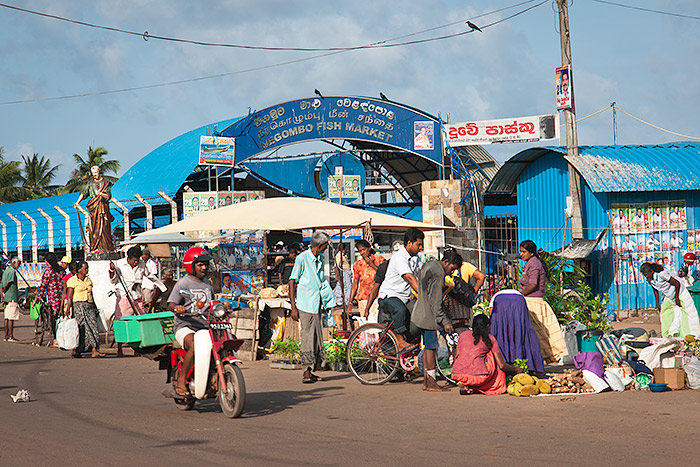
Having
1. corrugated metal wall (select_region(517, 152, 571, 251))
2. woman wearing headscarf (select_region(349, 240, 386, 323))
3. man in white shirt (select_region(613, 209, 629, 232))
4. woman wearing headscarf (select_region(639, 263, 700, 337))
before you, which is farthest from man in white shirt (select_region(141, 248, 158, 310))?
man in white shirt (select_region(613, 209, 629, 232))

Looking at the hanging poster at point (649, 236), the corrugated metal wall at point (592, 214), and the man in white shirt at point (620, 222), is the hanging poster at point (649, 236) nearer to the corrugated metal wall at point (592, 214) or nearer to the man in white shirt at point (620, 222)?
the man in white shirt at point (620, 222)

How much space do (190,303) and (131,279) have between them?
19.9 feet

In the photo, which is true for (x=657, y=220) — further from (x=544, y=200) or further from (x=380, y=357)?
(x=380, y=357)

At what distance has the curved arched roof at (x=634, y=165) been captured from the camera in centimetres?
1866

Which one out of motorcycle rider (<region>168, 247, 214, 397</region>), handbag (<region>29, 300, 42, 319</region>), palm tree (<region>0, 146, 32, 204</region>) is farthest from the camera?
palm tree (<region>0, 146, 32, 204</region>)

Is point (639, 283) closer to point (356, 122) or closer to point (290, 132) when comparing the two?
point (356, 122)

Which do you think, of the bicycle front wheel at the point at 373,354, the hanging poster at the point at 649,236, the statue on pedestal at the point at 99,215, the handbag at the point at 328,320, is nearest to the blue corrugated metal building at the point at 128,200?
the statue on pedestal at the point at 99,215

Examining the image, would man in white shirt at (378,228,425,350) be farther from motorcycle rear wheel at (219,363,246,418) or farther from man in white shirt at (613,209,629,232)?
man in white shirt at (613,209,629,232)

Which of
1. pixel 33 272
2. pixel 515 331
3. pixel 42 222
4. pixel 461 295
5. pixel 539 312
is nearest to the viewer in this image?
pixel 515 331

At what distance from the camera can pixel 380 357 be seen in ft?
32.3

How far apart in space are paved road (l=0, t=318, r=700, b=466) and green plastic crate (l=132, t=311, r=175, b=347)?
743 mm

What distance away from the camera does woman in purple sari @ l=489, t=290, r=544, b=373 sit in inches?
370

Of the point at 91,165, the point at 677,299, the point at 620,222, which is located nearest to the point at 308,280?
the point at 677,299

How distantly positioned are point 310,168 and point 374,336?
18.5 m
